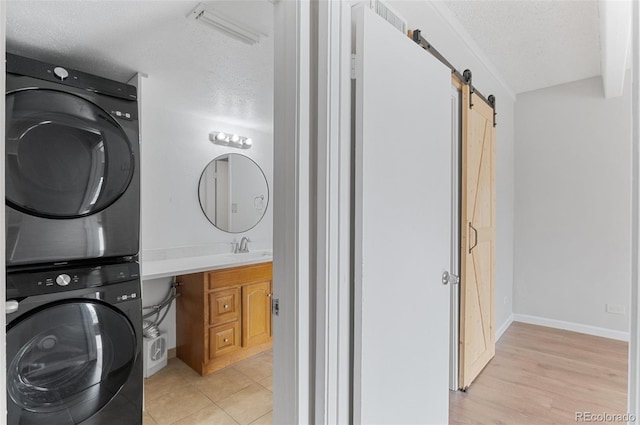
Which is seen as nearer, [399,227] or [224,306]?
[399,227]

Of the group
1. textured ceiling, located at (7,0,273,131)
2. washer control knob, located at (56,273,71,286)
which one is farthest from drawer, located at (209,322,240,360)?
textured ceiling, located at (7,0,273,131)

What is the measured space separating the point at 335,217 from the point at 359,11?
0.78m

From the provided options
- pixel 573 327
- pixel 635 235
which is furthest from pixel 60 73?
pixel 573 327

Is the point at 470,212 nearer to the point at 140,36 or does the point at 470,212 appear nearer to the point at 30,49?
the point at 140,36

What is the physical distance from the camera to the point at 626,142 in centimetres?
330

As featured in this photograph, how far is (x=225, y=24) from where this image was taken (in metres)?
1.67

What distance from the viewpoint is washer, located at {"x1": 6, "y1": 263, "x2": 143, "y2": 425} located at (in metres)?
1.46

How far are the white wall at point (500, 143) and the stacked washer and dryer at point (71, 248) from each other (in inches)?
78.6

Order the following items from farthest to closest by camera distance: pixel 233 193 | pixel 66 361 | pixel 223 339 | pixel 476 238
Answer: pixel 233 193 < pixel 223 339 < pixel 476 238 < pixel 66 361

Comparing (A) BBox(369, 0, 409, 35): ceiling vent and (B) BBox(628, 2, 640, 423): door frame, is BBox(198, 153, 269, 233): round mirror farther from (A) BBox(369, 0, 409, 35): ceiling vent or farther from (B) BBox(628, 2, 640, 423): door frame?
(B) BBox(628, 2, 640, 423): door frame

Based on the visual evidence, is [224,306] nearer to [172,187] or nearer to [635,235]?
[172,187]

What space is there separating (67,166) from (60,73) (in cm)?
46

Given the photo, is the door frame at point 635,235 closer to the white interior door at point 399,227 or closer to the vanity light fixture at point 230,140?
the white interior door at point 399,227

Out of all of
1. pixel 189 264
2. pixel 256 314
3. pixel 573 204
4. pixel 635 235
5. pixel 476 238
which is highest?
pixel 573 204
